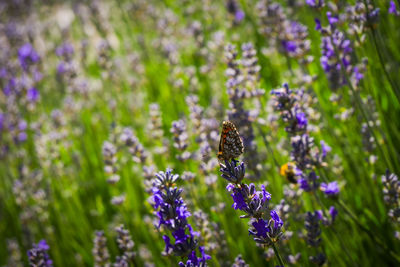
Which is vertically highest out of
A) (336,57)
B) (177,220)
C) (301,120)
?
(336,57)

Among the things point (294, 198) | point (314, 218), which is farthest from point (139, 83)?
point (314, 218)

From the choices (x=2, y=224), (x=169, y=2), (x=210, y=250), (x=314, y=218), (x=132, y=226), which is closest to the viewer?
(x=314, y=218)

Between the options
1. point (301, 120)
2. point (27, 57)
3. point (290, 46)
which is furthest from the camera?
point (27, 57)

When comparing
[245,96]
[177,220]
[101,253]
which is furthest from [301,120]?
[101,253]

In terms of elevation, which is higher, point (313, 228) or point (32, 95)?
point (32, 95)

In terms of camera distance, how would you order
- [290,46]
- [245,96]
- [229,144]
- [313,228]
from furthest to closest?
→ [290,46], [245,96], [313,228], [229,144]

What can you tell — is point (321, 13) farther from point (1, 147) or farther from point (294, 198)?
point (1, 147)

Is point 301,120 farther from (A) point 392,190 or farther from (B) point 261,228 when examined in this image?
(B) point 261,228

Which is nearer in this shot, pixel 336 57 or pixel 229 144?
pixel 229 144
